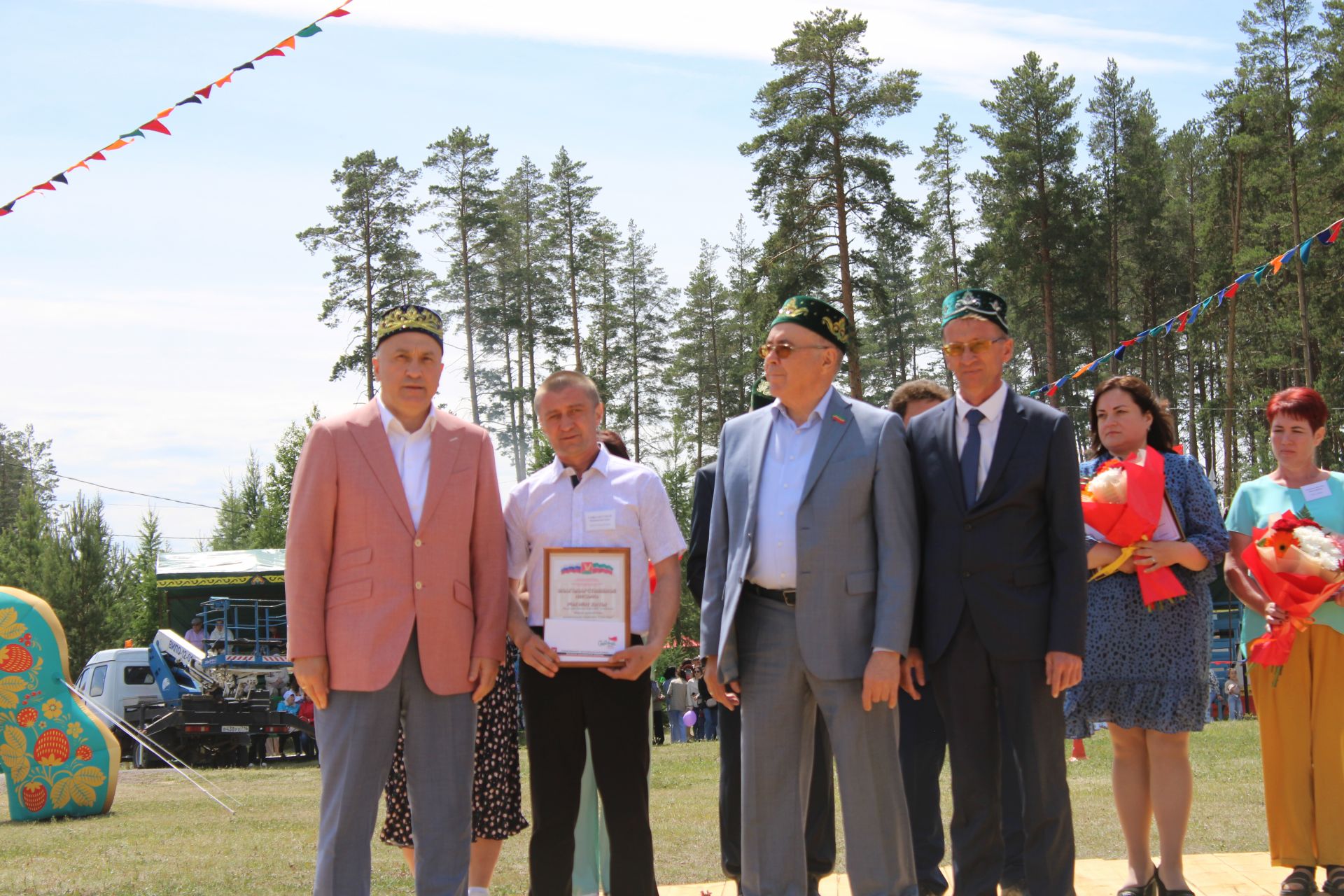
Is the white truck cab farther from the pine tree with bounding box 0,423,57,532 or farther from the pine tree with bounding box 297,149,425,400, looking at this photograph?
the pine tree with bounding box 0,423,57,532

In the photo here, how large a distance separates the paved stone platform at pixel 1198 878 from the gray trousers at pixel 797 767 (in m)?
1.32

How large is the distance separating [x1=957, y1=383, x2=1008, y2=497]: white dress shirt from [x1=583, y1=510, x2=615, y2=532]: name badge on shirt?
1343 millimetres

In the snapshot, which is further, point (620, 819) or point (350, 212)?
point (350, 212)

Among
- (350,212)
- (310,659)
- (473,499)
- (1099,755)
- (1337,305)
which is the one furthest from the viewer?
(350,212)

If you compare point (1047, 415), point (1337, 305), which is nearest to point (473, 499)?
point (1047, 415)

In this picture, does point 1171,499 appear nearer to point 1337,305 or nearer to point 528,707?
point 528,707

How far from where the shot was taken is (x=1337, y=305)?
29.8 m

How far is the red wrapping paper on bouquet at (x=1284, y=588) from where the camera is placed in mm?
4855

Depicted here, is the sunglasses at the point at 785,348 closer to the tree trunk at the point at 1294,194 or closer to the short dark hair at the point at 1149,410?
the short dark hair at the point at 1149,410

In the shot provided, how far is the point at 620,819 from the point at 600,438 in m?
1.70

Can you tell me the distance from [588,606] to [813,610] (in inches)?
37.1

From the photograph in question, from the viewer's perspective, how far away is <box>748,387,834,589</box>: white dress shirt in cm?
393

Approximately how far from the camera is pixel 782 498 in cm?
399

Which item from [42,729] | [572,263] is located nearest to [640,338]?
[572,263]
